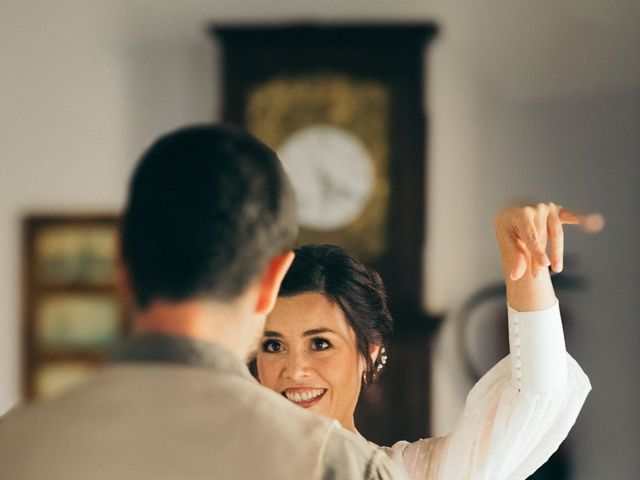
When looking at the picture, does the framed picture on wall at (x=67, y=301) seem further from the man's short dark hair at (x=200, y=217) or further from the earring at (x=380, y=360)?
the man's short dark hair at (x=200, y=217)

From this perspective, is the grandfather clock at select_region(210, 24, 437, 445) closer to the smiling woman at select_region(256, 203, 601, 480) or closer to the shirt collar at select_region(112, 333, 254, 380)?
the smiling woman at select_region(256, 203, 601, 480)

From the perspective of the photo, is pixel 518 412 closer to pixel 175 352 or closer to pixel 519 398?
pixel 519 398

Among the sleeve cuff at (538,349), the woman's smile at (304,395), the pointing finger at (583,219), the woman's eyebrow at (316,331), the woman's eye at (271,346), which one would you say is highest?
the pointing finger at (583,219)

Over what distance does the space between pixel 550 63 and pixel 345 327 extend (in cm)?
252

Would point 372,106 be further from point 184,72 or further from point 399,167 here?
point 184,72

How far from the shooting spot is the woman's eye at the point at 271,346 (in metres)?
1.42

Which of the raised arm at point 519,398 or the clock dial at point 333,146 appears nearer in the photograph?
the raised arm at point 519,398

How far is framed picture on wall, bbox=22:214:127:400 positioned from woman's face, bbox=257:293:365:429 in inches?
94.8

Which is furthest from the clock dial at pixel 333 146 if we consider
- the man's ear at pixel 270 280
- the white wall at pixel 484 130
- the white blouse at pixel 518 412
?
the man's ear at pixel 270 280

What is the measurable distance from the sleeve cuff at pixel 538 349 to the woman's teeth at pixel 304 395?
12.4 inches

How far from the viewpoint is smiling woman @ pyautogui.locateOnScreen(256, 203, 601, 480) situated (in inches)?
44.6

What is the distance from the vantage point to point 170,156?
2.34 ft

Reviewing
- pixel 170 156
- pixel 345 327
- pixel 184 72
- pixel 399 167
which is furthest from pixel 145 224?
pixel 184 72

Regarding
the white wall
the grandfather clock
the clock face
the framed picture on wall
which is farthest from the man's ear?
the framed picture on wall
